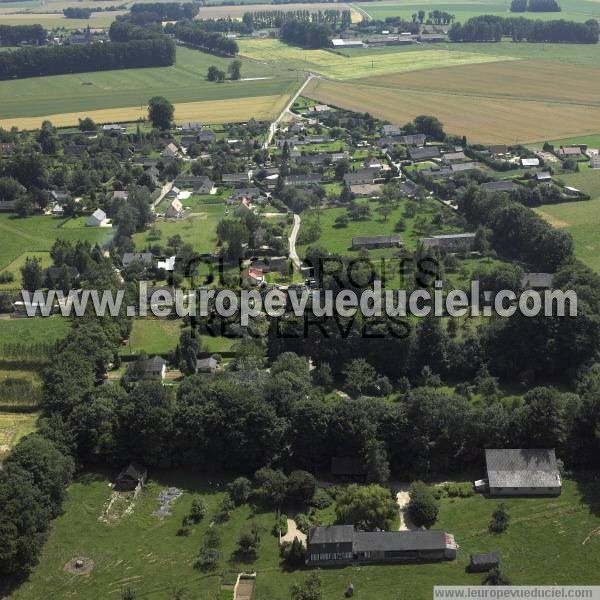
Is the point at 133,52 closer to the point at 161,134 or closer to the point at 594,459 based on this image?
the point at 161,134

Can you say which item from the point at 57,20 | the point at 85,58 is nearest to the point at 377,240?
the point at 85,58

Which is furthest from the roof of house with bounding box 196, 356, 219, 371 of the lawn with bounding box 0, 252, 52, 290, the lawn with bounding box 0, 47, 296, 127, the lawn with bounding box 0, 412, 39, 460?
the lawn with bounding box 0, 47, 296, 127

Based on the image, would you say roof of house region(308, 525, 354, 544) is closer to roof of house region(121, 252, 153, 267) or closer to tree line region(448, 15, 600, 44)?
roof of house region(121, 252, 153, 267)

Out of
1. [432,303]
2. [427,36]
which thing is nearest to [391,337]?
[432,303]

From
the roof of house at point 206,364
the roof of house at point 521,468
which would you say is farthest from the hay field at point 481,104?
the roof of house at point 521,468

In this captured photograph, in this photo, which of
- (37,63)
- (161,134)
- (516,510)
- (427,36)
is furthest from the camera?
(427,36)
